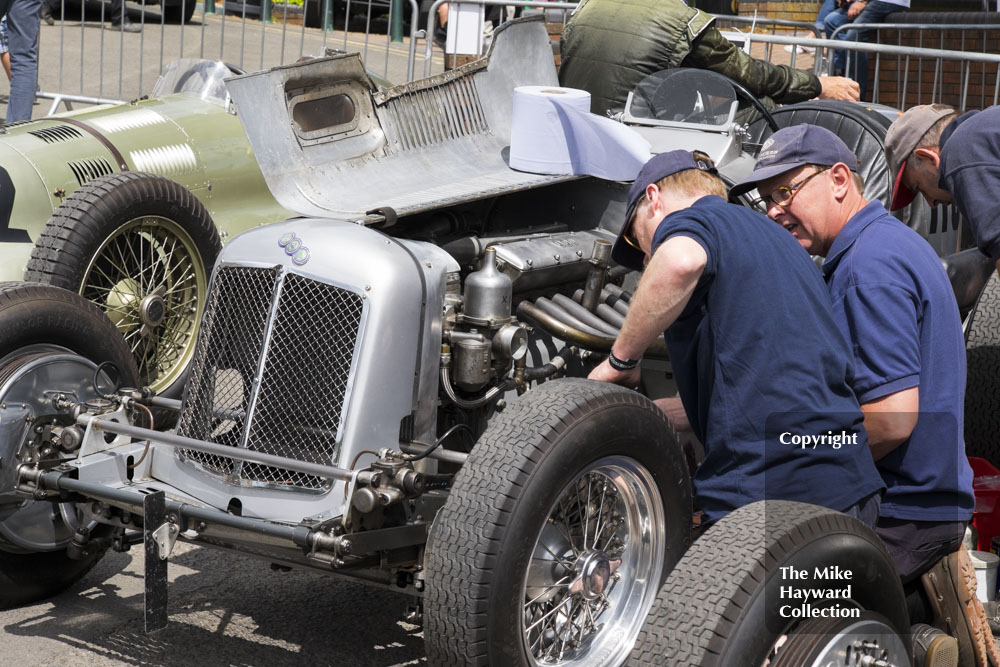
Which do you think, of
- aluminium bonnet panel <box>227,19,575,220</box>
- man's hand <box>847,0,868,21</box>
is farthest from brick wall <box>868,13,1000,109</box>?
aluminium bonnet panel <box>227,19,575,220</box>

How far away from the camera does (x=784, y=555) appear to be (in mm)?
2381

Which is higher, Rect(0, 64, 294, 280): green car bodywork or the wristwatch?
Rect(0, 64, 294, 280): green car bodywork

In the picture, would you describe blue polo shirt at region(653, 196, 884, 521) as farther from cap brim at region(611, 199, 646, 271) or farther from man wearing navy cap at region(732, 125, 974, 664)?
cap brim at region(611, 199, 646, 271)

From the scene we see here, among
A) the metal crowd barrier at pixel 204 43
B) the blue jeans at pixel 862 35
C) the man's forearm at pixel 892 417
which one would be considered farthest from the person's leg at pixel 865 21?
the man's forearm at pixel 892 417

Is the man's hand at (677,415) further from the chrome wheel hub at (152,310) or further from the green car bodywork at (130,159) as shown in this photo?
the green car bodywork at (130,159)

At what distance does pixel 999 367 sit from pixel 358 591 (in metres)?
2.87

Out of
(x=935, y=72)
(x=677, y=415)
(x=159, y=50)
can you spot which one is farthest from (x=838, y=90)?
(x=159, y=50)

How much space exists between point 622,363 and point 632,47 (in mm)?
2797

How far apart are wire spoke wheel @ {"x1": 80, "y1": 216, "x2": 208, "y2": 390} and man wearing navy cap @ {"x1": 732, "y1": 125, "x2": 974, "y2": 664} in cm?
296

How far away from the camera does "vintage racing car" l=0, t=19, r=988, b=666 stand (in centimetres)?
297

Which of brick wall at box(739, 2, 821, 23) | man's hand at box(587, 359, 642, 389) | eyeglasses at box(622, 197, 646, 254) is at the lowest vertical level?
man's hand at box(587, 359, 642, 389)

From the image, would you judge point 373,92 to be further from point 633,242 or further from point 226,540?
point 226,540

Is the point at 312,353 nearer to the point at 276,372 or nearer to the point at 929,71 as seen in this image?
the point at 276,372

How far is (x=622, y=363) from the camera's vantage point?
3252mm
